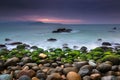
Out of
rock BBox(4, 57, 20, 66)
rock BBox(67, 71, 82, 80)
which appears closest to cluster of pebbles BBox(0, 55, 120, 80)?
rock BBox(67, 71, 82, 80)

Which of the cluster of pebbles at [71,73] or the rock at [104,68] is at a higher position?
the rock at [104,68]

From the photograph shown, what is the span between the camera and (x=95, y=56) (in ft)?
25.0

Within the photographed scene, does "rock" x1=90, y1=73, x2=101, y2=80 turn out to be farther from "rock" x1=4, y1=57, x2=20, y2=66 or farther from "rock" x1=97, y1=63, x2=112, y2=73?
"rock" x1=4, y1=57, x2=20, y2=66

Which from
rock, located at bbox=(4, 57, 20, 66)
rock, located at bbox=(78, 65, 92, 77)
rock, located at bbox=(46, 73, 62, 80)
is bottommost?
rock, located at bbox=(4, 57, 20, 66)

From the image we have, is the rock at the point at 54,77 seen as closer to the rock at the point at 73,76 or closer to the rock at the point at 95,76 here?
the rock at the point at 73,76

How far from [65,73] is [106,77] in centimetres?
100

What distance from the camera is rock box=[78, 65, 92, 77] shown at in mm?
5121

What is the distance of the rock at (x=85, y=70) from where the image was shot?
5121mm

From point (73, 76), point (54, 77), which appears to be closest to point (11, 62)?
point (54, 77)

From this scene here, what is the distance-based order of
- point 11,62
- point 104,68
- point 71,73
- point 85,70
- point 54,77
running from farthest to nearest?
point 11,62
point 104,68
point 85,70
point 71,73
point 54,77

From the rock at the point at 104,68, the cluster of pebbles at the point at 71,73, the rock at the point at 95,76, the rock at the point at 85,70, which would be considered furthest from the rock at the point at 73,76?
the rock at the point at 104,68

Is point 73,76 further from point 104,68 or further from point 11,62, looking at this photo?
point 11,62

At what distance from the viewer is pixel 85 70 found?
5.21 m

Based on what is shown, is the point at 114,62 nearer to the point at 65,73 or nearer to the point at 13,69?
the point at 65,73
